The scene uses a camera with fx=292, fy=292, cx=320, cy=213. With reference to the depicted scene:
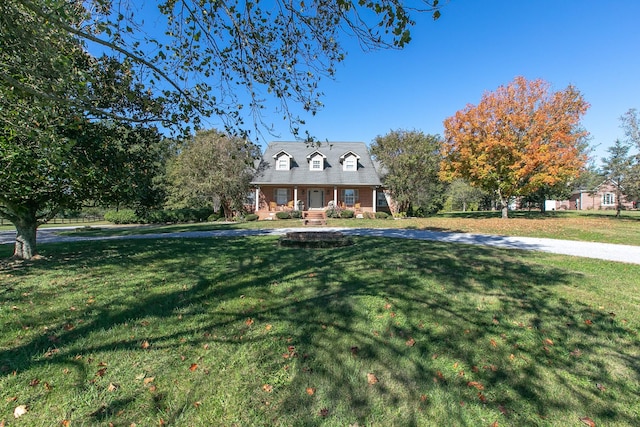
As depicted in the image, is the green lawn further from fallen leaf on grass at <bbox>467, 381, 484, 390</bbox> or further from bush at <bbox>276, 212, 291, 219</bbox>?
bush at <bbox>276, 212, 291, 219</bbox>

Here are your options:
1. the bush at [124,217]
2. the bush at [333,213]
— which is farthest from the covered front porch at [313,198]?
the bush at [124,217]

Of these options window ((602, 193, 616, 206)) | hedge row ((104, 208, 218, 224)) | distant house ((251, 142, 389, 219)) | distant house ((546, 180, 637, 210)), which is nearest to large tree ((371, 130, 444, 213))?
distant house ((251, 142, 389, 219))

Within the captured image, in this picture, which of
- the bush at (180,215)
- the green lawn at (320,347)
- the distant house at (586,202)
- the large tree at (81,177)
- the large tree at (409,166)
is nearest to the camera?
the green lawn at (320,347)

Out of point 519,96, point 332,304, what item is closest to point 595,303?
point 332,304

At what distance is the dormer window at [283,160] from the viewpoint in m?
25.5

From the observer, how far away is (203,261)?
272 inches

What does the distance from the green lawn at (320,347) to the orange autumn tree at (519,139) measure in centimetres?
1618

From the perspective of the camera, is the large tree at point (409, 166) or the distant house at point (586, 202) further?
the distant house at point (586, 202)

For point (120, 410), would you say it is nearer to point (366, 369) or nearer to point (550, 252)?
point (366, 369)

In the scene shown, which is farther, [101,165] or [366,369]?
[101,165]

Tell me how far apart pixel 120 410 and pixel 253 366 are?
3.54ft

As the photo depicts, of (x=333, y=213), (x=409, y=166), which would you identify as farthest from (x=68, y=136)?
(x=409, y=166)

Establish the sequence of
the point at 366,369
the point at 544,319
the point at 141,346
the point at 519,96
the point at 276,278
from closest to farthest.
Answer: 1. the point at 366,369
2. the point at 141,346
3. the point at 544,319
4. the point at 276,278
5. the point at 519,96

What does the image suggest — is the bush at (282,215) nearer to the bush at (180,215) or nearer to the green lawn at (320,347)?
the bush at (180,215)
